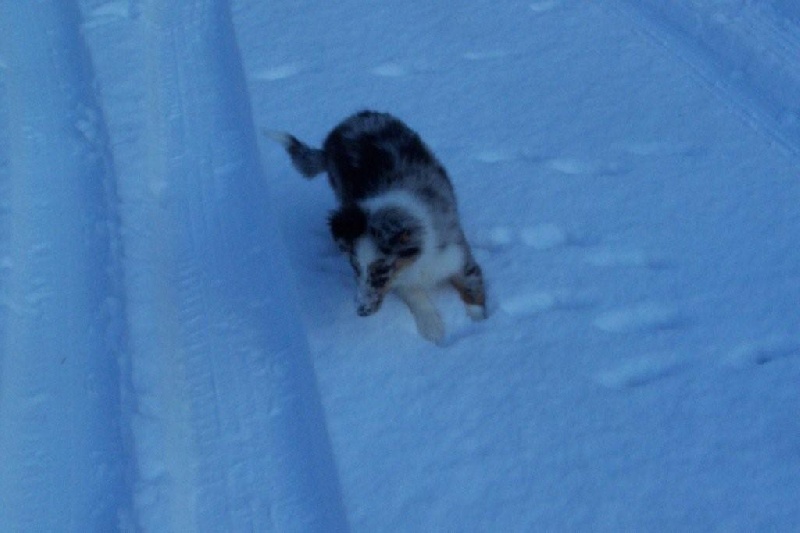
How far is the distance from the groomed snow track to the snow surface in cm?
1

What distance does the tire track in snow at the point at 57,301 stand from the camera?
342 cm

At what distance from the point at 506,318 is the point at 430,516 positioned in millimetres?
1094

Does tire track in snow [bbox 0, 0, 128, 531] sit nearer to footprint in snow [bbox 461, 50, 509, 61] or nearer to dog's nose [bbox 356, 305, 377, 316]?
dog's nose [bbox 356, 305, 377, 316]

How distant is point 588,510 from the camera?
3248 millimetres

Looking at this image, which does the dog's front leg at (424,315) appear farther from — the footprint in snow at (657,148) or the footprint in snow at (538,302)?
the footprint in snow at (657,148)

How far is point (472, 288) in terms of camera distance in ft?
13.1

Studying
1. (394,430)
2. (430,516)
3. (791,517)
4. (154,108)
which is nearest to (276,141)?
(154,108)

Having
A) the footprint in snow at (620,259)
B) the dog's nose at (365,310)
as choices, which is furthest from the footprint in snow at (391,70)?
the dog's nose at (365,310)

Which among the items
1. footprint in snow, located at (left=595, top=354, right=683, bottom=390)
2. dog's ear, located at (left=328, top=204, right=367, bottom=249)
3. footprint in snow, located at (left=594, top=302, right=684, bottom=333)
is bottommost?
footprint in snow, located at (left=595, top=354, right=683, bottom=390)

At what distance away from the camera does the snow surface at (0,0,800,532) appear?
3.38m

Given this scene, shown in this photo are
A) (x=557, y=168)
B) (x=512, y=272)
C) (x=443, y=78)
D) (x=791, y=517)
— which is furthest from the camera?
(x=443, y=78)

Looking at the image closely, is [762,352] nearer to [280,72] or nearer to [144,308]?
[144,308]

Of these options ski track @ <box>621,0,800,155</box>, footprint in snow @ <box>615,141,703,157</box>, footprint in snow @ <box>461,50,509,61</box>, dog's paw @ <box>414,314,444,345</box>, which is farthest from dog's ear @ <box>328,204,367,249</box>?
ski track @ <box>621,0,800,155</box>

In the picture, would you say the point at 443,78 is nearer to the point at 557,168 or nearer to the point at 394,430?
the point at 557,168
